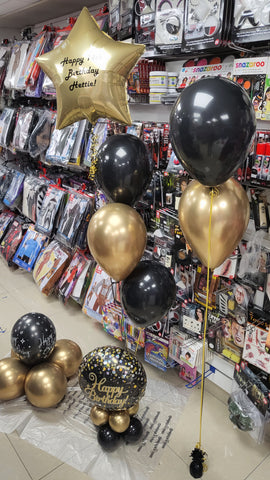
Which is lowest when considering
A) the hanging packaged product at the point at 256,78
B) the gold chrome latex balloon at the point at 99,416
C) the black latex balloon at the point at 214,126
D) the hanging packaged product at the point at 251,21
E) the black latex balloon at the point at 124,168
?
the gold chrome latex balloon at the point at 99,416

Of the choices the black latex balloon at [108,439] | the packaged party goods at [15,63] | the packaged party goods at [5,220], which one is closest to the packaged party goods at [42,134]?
the packaged party goods at [15,63]

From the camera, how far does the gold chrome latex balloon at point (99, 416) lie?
6.08 feet

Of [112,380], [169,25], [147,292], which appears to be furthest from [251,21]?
[112,380]

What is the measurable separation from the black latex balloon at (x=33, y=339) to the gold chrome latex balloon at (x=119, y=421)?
543 millimetres

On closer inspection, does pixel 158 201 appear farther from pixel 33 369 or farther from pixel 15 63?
pixel 15 63

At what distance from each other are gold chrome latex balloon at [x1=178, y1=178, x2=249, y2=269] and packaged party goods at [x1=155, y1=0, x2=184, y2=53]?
2.81 ft

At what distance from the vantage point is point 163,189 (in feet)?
7.06

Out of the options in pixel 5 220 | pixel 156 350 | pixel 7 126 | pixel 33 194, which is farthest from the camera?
pixel 5 220

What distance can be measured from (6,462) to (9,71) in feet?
10.5

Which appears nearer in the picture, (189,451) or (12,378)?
(189,451)

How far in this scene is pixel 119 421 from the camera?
1794mm

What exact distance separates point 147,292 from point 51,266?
1.80 metres

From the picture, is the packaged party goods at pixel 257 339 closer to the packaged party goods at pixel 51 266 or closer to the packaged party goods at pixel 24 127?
the packaged party goods at pixel 51 266

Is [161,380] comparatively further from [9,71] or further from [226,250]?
[9,71]
